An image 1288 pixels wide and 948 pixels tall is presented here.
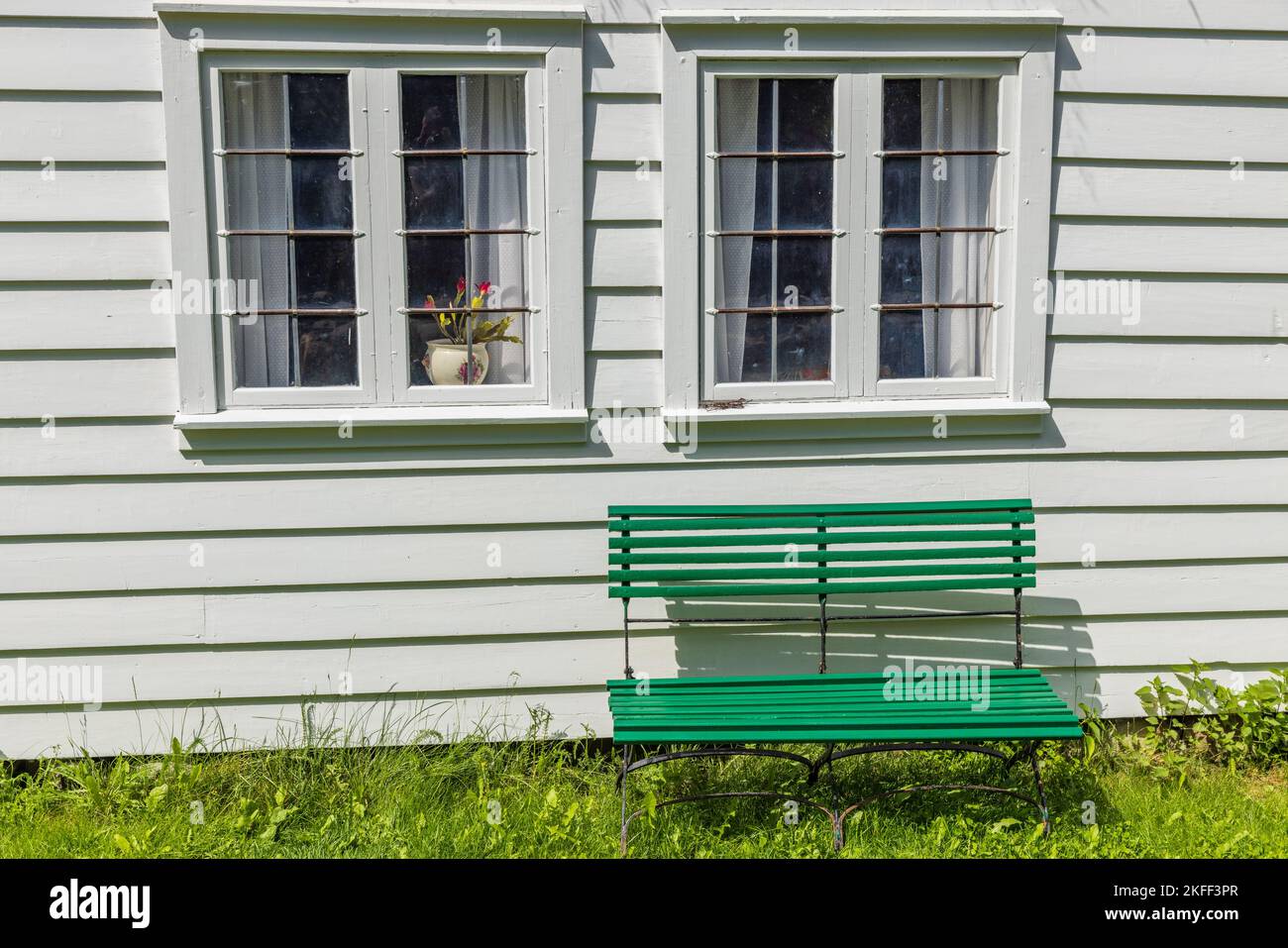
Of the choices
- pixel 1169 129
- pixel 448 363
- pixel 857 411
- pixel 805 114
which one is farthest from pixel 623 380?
pixel 1169 129

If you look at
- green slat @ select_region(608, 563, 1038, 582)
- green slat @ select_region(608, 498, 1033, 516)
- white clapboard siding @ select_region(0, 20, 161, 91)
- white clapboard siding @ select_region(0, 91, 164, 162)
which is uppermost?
white clapboard siding @ select_region(0, 20, 161, 91)

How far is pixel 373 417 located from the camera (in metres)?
4.91

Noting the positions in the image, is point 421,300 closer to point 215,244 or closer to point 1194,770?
point 215,244

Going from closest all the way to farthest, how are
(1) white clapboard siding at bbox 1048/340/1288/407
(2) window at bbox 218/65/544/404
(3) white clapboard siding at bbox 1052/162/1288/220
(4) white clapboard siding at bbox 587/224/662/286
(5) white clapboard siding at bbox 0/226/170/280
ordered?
(5) white clapboard siding at bbox 0/226/170/280
(2) window at bbox 218/65/544/404
(4) white clapboard siding at bbox 587/224/662/286
(3) white clapboard siding at bbox 1052/162/1288/220
(1) white clapboard siding at bbox 1048/340/1288/407

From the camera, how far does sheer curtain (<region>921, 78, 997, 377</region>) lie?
5.10 m

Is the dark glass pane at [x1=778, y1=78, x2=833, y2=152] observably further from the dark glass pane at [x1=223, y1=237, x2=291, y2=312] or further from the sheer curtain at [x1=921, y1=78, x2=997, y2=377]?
the dark glass pane at [x1=223, y1=237, x2=291, y2=312]

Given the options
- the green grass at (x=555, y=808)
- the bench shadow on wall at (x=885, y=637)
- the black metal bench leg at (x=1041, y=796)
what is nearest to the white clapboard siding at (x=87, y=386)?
the green grass at (x=555, y=808)

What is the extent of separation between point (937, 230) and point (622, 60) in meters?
1.42

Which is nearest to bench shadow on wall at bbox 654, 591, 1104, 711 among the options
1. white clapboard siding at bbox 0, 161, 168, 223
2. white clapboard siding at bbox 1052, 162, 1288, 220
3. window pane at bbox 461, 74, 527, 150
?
white clapboard siding at bbox 1052, 162, 1288, 220

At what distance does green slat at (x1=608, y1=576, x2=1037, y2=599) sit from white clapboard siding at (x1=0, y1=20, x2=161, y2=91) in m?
2.67

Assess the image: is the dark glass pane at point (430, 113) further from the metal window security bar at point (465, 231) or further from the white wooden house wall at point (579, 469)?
the white wooden house wall at point (579, 469)

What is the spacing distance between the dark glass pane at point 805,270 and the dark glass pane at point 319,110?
1.79 metres
